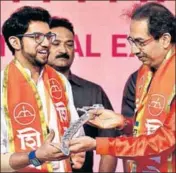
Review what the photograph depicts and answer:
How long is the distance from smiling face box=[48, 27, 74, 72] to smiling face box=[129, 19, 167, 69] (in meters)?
0.25

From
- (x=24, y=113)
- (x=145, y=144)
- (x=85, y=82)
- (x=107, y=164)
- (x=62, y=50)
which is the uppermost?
(x=62, y=50)

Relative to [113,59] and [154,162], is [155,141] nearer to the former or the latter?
[154,162]

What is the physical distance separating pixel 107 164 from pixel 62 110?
282 millimetres

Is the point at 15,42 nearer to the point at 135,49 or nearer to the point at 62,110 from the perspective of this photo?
the point at 62,110

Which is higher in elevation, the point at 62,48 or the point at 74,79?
the point at 62,48

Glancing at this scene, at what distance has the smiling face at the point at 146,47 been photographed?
2.38 m

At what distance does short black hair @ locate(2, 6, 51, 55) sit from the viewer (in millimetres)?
2404

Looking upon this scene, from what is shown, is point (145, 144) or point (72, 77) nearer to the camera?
point (145, 144)

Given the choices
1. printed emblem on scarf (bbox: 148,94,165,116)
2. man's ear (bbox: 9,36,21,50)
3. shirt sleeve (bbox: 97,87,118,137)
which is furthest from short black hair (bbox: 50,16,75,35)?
printed emblem on scarf (bbox: 148,94,165,116)

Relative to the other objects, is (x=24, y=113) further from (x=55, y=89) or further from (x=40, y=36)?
(x=40, y=36)

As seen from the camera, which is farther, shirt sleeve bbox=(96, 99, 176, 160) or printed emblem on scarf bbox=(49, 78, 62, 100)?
printed emblem on scarf bbox=(49, 78, 62, 100)

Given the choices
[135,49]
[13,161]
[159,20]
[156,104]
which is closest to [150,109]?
[156,104]

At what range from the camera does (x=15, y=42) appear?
2.42 m

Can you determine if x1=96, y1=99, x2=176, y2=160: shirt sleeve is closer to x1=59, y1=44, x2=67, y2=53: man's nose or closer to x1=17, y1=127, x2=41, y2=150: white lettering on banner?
x1=17, y1=127, x2=41, y2=150: white lettering on banner
